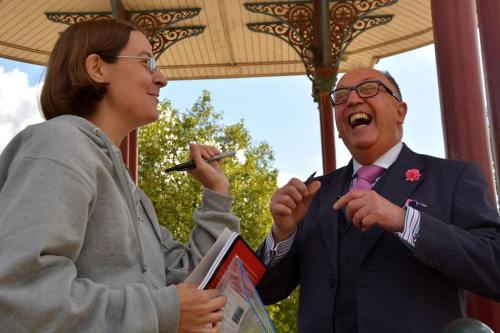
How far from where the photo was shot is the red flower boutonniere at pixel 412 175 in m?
2.54

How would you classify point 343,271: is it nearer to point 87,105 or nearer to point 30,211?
point 87,105

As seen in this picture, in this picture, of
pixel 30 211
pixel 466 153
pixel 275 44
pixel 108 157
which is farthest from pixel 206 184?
pixel 275 44

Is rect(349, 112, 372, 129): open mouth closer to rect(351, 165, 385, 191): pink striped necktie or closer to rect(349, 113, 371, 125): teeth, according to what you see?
rect(349, 113, 371, 125): teeth

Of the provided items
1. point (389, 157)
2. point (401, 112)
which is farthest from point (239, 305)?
point (401, 112)

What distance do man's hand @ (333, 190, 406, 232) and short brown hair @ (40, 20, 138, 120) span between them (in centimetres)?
97

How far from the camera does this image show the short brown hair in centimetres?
204

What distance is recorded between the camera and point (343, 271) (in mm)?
2479

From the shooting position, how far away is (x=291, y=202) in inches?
97.0

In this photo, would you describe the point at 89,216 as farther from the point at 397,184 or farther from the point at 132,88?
the point at 397,184

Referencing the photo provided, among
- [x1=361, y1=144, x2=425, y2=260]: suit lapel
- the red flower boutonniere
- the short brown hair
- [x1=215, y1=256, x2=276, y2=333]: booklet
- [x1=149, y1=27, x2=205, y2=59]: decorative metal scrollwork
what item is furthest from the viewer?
[x1=149, y1=27, x2=205, y2=59]: decorative metal scrollwork

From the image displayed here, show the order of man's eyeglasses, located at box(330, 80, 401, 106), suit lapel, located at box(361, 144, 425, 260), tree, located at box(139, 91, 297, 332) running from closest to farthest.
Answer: suit lapel, located at box(361, 144, 425, 260)
man's eyeglasses, located at box(330, 80, 401, 106)
tree, located at box(139, 91, 297, 332)

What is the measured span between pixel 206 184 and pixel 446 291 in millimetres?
1039

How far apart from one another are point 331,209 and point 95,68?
3.98 ft

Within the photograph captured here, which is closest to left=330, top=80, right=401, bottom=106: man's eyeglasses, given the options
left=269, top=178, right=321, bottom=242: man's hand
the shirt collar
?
the shirt collar
